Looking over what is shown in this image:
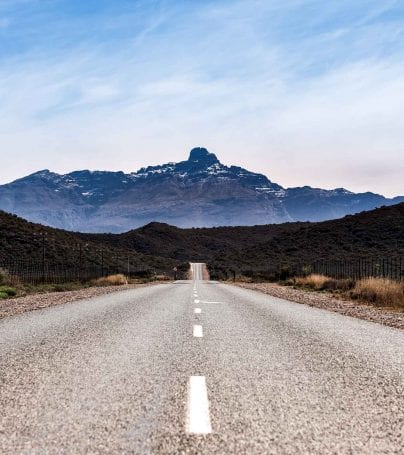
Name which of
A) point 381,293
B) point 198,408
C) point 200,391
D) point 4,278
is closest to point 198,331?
point 200,391

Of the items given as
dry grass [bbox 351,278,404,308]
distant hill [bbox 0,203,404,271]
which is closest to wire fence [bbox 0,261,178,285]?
distant hill [bbox 0,203,404,271]

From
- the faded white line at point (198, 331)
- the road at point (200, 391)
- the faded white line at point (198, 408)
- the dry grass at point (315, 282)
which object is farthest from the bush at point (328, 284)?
the faded white line at point (198, 408)

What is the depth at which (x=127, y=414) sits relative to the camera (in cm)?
432

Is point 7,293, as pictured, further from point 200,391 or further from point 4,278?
point 200,391

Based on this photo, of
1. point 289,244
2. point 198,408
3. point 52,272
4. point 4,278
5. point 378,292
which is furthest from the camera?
point 289,244

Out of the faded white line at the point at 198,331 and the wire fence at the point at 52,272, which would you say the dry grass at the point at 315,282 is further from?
the faded white line at the point at 198,331

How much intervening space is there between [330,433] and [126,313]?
33.4 feet

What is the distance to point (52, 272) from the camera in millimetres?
50375

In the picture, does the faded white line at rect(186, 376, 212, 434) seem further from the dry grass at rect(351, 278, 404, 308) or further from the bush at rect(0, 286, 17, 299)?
the bush at rect(0, 286, 17, 299)

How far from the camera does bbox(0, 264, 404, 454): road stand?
3.70 m

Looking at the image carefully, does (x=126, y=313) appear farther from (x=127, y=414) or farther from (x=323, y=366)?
(x=127, y=414)

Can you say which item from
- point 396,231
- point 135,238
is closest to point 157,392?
point 396,231

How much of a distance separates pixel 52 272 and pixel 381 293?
36.3m

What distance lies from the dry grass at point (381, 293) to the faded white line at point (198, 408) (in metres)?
14.6
